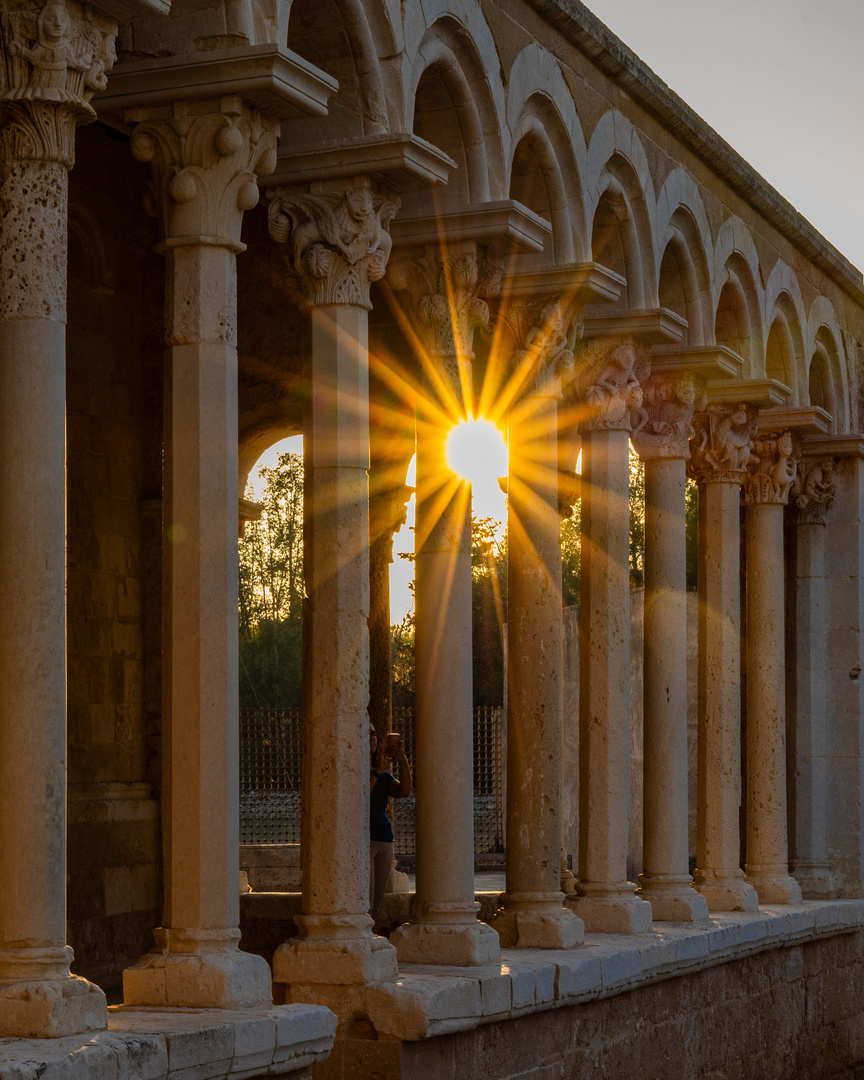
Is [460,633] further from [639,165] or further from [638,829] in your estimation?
[638,829]

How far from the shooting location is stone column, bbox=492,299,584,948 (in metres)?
9.55

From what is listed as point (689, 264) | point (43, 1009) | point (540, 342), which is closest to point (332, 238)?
point (540, 342)

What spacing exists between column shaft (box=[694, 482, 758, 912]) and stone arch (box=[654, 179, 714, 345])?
1365 mm

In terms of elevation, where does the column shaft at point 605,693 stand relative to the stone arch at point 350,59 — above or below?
below

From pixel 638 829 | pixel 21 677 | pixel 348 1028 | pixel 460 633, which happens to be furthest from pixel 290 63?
pixel 638 829

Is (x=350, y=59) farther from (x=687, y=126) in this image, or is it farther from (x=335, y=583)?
(x=687, y=126)

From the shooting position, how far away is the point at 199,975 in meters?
6.54

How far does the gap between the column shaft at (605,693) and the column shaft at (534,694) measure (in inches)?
31.2

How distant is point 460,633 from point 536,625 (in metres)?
1.14

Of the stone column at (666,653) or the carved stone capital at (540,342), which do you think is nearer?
the carved stone capital at (540,342)

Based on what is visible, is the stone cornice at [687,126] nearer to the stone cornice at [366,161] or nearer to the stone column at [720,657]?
the stone column at [720,657]

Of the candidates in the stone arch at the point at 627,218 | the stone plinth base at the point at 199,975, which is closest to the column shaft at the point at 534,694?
the stone arch at the point at 627,218

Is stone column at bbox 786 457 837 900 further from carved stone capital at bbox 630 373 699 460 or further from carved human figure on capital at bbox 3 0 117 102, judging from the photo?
carved human figure on capital at bbox 3 0 117 102

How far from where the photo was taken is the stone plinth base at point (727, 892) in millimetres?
12516
